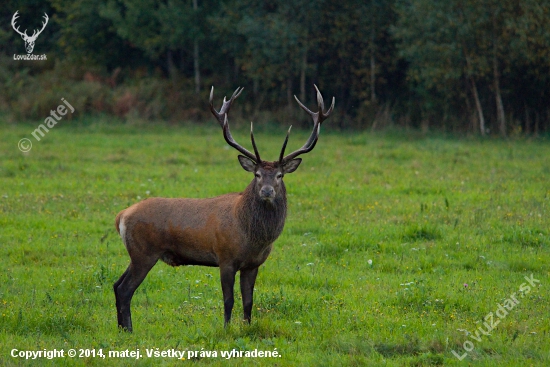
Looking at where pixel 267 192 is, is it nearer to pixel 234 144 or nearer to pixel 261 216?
pixel 261 216

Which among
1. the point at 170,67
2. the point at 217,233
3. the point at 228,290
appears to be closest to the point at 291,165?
the point at 217,233

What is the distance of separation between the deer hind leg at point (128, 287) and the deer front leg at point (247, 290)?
0.95 m

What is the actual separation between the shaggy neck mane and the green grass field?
832 millimetres

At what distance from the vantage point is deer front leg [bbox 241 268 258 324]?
26.1 ft

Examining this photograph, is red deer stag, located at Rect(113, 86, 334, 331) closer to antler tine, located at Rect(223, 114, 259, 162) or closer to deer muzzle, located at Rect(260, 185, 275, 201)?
deer muzzle, located at Rect(260, 185, 275, 201)

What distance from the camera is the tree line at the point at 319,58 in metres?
26.4

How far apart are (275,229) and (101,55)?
27.8 meters

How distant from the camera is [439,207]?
13.3 meters

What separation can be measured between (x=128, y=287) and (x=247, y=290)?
1215mm

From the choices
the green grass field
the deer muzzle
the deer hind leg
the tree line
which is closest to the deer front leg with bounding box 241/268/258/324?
the green grass field

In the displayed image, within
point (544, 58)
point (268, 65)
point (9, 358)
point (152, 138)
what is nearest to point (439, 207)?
point (9, 358)

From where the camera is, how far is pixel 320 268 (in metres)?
9.99

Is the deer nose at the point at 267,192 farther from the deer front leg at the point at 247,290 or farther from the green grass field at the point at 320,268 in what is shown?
the green grass field at the point at 320,268

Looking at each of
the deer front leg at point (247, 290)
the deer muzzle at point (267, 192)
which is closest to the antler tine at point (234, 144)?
the deer muzzle at point (267, 192)
